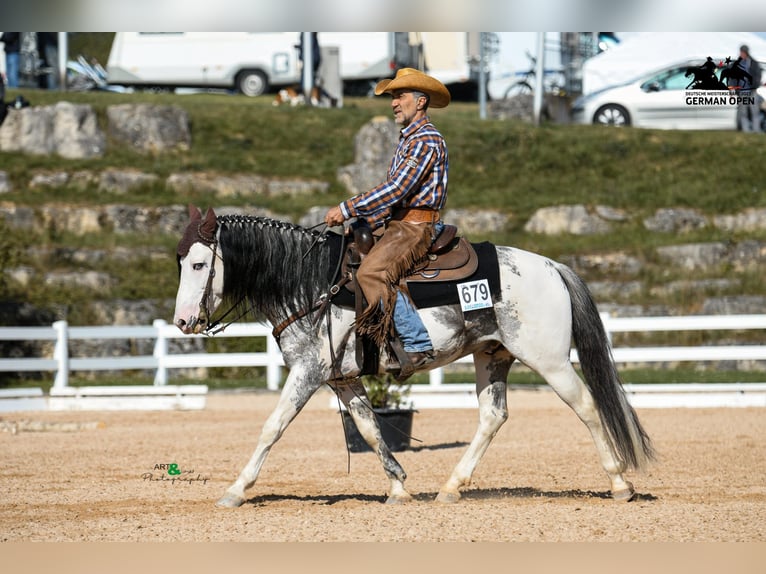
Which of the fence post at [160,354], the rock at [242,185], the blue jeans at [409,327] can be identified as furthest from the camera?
the rock at [242,185]

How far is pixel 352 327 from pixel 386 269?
47 cm

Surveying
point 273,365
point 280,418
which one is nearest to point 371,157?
point 273,365

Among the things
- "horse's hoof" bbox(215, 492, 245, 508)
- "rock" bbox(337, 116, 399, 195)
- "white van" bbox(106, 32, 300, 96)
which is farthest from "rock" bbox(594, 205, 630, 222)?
"horse's hoof" bbox(215, 492, 245, 508)

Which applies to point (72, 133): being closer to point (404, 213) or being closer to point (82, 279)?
point (82, 279)

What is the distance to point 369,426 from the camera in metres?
7.39

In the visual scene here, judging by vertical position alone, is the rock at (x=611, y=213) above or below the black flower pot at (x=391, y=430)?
above

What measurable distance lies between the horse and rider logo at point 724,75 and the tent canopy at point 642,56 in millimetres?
154

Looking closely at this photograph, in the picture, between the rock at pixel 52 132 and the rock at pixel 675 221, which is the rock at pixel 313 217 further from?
the rock at pixel 675 221

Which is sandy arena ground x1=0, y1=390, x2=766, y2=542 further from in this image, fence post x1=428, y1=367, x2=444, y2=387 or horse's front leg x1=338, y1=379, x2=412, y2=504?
fence post x1=428, y1=367, x2=444, y2=387

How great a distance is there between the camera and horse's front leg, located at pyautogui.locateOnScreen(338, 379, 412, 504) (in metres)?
7.39

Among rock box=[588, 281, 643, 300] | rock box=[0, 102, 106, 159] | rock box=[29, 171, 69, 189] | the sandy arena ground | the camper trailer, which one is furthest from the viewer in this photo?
the camper trailer

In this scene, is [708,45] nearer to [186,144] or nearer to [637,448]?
[637,448]

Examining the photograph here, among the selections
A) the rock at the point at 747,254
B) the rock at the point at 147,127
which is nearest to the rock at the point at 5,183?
the rock at the point at 147,127

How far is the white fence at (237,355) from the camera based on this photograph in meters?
15.3
